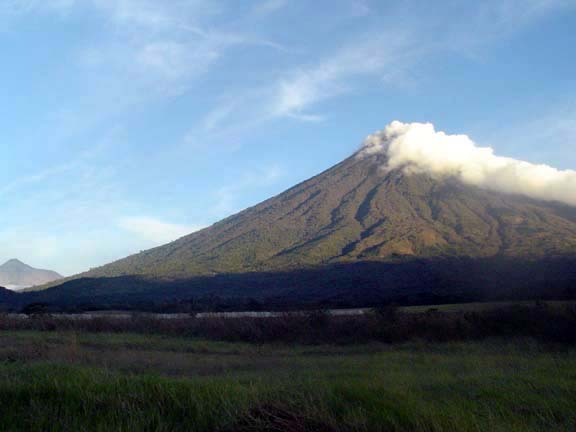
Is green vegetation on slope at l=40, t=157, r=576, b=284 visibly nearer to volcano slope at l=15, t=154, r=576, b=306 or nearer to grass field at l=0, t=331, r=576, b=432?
volcano slope at l=15, t=154, r=576, b=306

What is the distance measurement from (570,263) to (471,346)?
108 feet

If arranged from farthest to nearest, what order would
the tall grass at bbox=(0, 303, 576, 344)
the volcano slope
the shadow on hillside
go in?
the volcano slope
the shadow on hillside
the tall grass at bbox=(0, 303, 576, 344)

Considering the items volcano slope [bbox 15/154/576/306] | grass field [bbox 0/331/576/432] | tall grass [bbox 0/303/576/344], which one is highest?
volcano slope [bbox 15/154/576/306]

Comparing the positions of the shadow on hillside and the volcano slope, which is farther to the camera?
the volcano slope

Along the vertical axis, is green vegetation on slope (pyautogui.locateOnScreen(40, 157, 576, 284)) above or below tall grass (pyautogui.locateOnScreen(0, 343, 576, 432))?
above

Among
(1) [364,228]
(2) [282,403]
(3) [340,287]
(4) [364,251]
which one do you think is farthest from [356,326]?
(1) [364,228]

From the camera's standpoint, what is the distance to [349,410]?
5000mm

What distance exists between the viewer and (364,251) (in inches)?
2514

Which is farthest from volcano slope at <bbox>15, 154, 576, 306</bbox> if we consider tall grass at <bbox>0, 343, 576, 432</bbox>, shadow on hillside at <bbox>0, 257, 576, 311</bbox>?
tall grass at <bbox>0, 343, 576, 432</bbox>

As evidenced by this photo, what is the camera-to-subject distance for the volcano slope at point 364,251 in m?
45.9

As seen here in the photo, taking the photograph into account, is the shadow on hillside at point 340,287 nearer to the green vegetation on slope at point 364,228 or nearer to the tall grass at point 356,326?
the green vegetation on slope at point 364,228

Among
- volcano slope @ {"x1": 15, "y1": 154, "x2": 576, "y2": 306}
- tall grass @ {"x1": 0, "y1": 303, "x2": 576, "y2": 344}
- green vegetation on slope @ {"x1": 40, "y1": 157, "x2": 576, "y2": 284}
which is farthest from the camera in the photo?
green vegetation on slope @ {"x1": 40, "y1": 157, "x2": 576, "y2": 284}

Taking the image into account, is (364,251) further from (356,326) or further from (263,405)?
(263,405)

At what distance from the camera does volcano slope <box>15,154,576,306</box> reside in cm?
4591
